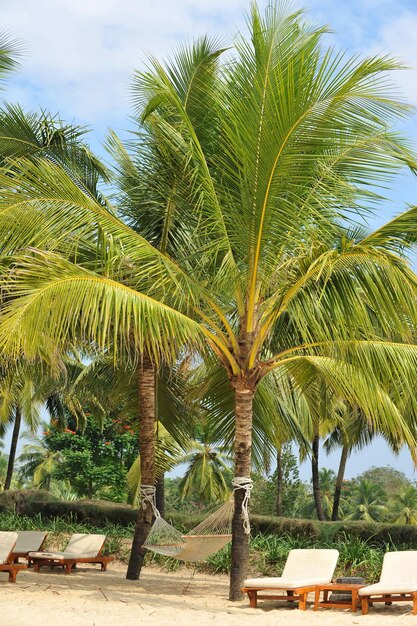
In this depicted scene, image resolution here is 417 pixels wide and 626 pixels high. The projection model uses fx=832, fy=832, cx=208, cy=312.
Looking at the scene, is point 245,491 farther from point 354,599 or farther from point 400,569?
point 400,569

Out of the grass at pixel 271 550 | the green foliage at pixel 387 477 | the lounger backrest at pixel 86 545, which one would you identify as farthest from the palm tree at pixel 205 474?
the green foliage at pixel 387 477

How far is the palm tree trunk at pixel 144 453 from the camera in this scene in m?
11.3

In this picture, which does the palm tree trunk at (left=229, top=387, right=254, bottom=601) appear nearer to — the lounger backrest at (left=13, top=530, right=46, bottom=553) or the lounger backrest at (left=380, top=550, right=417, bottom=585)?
the lounger backrest at (left=380, top=550, right=417, bottom=585)

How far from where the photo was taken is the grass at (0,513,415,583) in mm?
12234

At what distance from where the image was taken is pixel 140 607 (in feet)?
28.4

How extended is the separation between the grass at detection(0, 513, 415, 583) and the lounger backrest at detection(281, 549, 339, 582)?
277cm

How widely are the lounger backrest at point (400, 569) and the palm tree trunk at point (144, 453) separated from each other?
3.61m

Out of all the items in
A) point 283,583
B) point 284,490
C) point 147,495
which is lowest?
point 283,583

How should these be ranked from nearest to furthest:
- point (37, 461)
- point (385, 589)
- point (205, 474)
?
point (385, 589)
point (205, 474)
point (37, 461)

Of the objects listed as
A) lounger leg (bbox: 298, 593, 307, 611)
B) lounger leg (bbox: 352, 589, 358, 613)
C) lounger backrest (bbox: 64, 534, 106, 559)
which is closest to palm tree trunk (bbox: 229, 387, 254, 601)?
lounger leg (bbox: 298, 593, 307, 611)

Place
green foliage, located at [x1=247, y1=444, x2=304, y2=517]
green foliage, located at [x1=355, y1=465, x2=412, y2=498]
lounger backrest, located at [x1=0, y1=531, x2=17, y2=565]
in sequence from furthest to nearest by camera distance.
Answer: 1. green foliage, located at [x1=355, y1=465, x2=412, y2=498]
2. green foliage, located at [x1=247, y1=444, x2=304, y2=517]
3. lounger backrest, located at [x1=0, y1=531, x2=17, y2=565]

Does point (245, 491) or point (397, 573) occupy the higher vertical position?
point (245, 491)

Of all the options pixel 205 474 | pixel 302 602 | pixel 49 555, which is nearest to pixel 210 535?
pixel 302 602

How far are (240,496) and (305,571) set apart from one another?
3.53 ft
